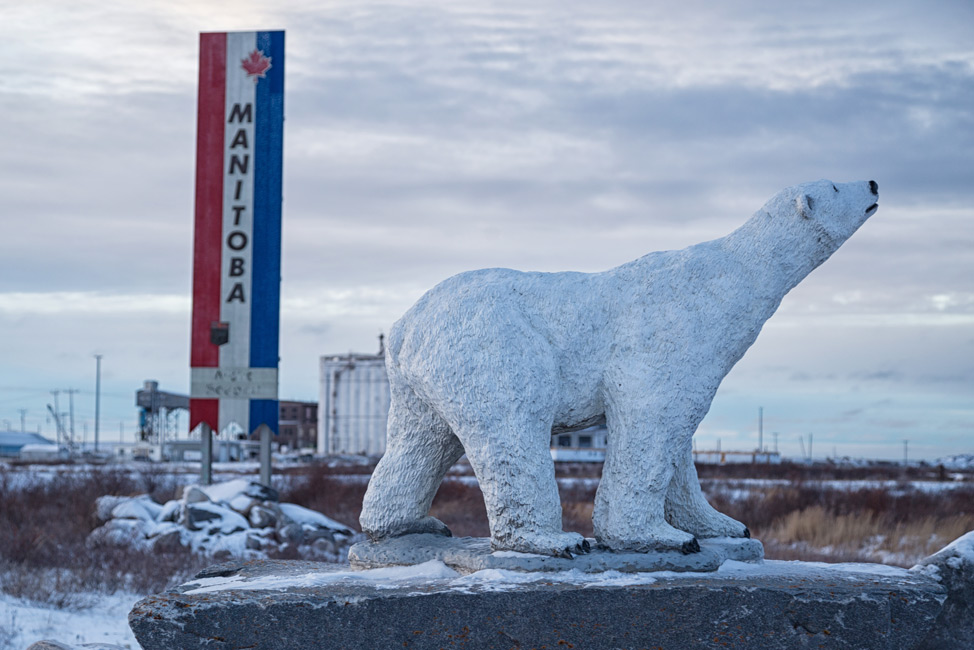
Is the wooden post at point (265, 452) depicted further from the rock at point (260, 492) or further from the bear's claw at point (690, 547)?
the bear's claw at point (690, 547)

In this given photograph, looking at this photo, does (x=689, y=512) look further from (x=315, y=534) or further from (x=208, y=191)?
(x=208, y=191)

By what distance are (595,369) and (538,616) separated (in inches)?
40.4

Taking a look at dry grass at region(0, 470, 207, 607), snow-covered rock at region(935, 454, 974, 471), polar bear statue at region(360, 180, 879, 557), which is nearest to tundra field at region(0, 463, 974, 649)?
dry grass at region(0, 470, 207, 607)

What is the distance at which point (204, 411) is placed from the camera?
12.9 m

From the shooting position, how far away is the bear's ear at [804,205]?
4.06 meters

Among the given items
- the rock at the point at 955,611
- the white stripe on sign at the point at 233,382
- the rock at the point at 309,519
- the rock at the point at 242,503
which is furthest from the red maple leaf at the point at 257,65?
the rock at the point at 955,611

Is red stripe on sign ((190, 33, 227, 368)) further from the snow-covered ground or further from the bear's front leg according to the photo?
the bear's front leg

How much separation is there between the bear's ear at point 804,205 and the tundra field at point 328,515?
19.8 ft

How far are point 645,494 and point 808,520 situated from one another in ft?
30.5

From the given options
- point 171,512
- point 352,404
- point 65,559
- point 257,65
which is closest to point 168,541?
point 171,512

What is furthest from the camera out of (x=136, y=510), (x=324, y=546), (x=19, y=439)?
(x=19, y=439)

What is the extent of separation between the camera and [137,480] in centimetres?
1588

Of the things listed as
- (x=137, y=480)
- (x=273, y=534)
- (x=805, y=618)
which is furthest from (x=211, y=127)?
(x=805, y=618)

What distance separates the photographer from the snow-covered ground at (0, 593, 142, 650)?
7.12 meters
